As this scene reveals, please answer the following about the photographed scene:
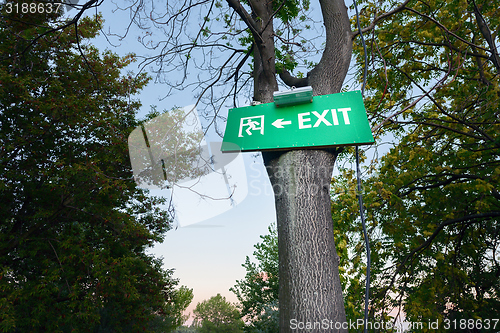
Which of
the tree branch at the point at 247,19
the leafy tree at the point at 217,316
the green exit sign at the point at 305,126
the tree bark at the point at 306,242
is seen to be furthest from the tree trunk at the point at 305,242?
the leafy tree at the point at 217,316

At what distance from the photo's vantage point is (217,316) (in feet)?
119

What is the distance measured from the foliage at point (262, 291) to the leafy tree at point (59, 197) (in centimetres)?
1327

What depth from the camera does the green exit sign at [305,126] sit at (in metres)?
1.84

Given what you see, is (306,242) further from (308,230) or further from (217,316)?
(217,316)

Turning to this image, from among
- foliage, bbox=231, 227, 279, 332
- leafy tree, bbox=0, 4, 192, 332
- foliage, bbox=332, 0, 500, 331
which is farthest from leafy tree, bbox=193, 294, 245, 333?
foliage, bbox=332, 0, 500, 331

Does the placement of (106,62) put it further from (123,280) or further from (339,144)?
(339,144)

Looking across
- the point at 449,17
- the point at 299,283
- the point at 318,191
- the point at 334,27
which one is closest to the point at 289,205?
the point at 318,191

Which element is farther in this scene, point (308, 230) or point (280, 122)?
point (280, 122)

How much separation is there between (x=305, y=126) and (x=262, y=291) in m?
20.9

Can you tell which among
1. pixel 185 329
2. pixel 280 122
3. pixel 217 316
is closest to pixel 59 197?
pixel 280 122

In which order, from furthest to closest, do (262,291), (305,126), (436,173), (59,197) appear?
(262,291) → (59,197) → (436,173) → (305,126)

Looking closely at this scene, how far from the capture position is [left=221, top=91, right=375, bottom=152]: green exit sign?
184 centimetres

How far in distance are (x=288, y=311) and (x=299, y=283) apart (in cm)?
18

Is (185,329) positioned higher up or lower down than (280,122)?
lower down
